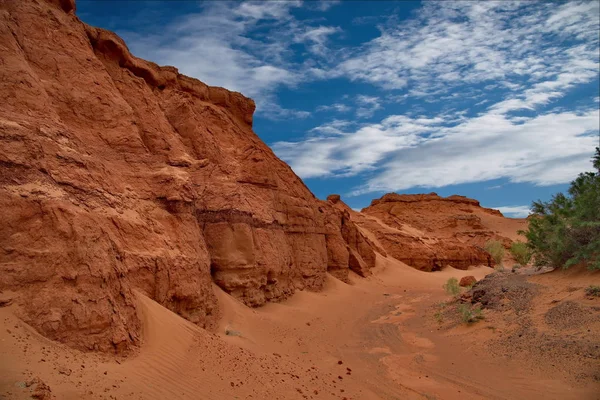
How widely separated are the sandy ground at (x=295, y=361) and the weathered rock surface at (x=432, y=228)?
2380cm

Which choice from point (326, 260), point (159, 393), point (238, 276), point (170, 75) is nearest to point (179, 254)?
point (238, 276)

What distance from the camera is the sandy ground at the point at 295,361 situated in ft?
21.3

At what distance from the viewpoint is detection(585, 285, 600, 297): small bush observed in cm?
1125

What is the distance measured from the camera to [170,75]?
55.9 feet

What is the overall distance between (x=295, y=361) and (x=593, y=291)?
25.5ft

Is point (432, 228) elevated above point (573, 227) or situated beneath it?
elevated above

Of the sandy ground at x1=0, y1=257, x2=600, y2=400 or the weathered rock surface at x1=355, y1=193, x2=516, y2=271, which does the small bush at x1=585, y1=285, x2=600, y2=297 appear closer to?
the sandy ground at x1=0, y1=257, x2=600, y2=400

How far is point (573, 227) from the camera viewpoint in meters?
15.0

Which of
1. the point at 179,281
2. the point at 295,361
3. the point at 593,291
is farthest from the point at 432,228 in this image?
the point at 179,281

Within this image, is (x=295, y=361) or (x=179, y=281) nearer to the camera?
(x=295, y=361)

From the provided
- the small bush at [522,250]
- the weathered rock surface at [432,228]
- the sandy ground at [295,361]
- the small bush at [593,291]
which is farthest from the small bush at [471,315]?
the weathered rock surface at [432,228]

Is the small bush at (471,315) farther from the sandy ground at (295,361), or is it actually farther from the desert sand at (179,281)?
the desert sand at (179,281)

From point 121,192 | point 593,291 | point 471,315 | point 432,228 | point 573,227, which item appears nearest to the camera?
point 121,192

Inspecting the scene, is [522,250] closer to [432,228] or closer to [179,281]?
[432,228]
